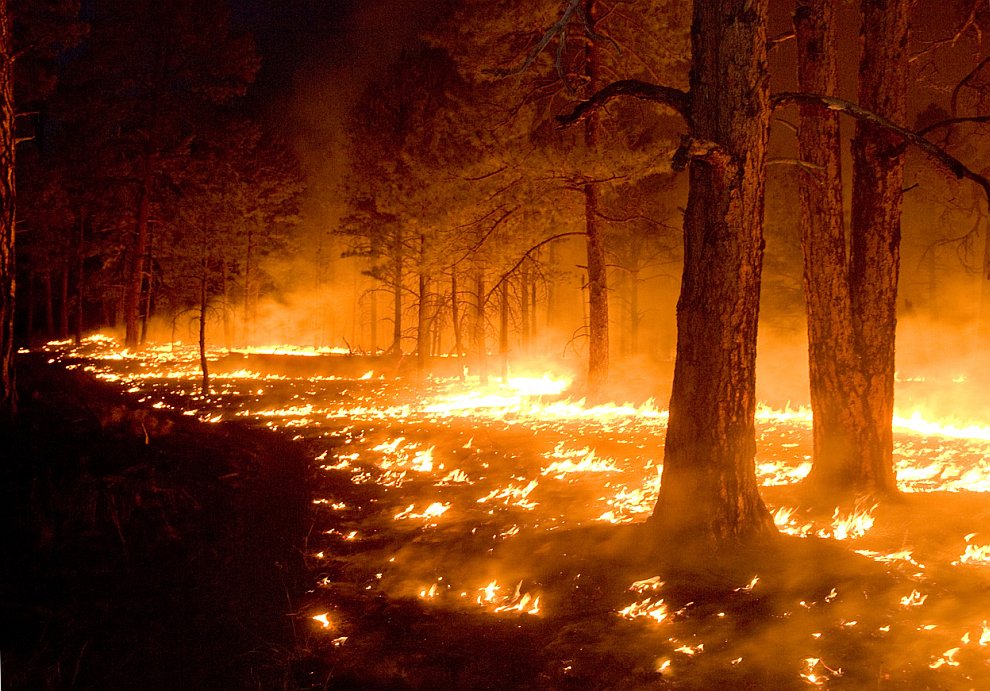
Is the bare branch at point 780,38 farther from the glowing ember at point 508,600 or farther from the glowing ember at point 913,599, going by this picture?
the glowing ember at point 508,600

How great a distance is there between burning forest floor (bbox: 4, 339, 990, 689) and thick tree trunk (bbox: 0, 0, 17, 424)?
0.95m

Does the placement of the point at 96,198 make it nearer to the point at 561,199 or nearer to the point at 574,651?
the point at 561,199

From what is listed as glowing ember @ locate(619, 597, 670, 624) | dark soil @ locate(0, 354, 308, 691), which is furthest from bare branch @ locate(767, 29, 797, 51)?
dark soil @ locate(0, 354, 308, 691)

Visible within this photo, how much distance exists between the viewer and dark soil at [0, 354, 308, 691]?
16.7 feet

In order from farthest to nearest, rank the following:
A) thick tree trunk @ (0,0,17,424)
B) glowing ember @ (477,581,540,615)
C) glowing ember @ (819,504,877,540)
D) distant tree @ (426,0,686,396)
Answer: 1. distant tree @ (426,0,686,396)
2. thick tree trunk @ (0,0,17,424)
3. glowing ember @ (819,504,877,540)
4. glowing ember @ (477,581,540,615)

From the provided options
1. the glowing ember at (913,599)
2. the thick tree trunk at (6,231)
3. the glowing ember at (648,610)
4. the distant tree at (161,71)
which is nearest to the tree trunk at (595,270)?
the thick tree trunk at (6,231)

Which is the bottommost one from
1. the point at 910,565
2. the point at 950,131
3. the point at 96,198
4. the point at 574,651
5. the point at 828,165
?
the point at 574,651

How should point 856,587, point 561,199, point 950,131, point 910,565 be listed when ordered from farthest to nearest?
point 561,199
point 950,131
point 910,565
point 856,587

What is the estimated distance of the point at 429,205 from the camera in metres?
21.6

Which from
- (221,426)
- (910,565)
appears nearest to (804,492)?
(910,565)

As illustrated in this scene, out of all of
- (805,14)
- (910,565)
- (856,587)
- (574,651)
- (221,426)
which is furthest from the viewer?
(221,426)

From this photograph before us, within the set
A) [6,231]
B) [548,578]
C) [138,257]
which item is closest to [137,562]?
[548,578]

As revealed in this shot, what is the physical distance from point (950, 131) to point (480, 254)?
10.2m

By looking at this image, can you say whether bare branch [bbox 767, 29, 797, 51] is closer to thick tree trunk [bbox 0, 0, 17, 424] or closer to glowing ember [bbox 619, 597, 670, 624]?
glowing ember [bbox 619, 597, 670, 624]
